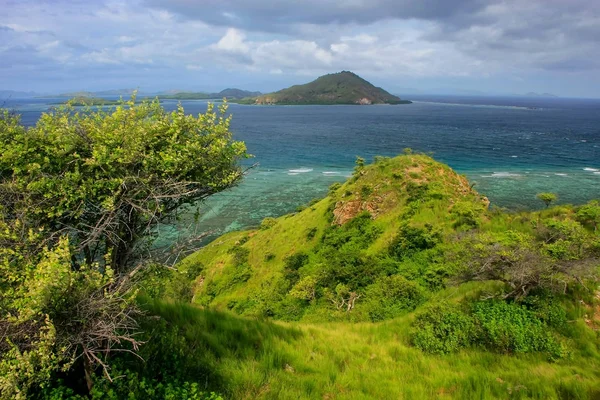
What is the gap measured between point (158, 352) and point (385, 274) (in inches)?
716

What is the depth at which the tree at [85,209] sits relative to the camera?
17.6 feet

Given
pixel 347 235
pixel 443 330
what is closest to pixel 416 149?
pixel 347 235

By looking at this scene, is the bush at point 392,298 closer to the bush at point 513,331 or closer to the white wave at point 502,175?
the bush at point 513,331

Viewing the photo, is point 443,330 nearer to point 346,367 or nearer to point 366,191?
point 346,367

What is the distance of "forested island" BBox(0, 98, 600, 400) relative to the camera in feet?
18.9

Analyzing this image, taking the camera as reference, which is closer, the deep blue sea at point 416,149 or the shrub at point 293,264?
the shrub at point 293,264

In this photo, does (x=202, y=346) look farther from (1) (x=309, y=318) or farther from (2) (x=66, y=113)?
(1) (x=309, y=318)

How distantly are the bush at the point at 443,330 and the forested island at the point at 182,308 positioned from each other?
60 millimetres

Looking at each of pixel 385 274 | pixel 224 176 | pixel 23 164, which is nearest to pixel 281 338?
pixel 224 176

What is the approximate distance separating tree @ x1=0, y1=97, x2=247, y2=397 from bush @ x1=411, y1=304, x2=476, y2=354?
8670mm

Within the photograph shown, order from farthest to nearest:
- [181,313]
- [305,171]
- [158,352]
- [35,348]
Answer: [305,171] < [181,313] < [158,352] < [35,348]

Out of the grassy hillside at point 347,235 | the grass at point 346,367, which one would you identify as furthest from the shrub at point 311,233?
the grass at point 346,367

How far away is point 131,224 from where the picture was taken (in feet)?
27.3

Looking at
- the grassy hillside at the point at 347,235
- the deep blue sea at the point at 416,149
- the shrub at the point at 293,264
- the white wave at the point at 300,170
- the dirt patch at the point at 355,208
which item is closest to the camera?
the grassy hillside at the point at 347,235
